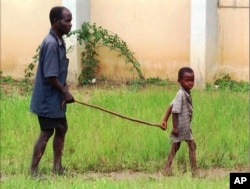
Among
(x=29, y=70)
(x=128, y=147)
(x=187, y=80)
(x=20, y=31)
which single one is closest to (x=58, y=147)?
(x=128, y=147)

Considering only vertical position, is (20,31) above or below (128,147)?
above

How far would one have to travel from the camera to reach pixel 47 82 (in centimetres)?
671

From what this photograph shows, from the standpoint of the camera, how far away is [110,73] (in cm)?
1194

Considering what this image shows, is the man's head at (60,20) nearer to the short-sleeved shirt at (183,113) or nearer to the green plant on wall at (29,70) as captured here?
the short-sleeved shirt at (183,113)

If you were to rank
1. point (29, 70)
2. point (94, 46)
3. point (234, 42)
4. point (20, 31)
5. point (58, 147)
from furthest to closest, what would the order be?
1. point (20, 31)
2. point (29, 70)
3. point (94, 46)
4. point (234, 42)
5. point (58, 147)

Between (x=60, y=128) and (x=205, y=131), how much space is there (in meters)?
1.71

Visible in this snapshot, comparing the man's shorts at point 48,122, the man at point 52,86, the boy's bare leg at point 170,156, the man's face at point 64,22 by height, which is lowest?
the boy's bare leg at point 170,156

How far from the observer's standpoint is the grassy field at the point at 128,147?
6395 mm

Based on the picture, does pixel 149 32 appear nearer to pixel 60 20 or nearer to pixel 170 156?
pixel 60 20

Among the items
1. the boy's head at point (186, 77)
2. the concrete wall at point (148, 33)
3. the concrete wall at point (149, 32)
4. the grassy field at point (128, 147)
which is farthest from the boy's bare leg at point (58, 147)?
the concrete wall at point (149, 32)

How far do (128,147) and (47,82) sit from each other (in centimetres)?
121

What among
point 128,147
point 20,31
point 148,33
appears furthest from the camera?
point 20,31

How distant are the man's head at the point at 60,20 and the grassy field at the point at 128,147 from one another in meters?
1.32

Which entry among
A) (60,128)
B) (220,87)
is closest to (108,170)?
(60,128)
